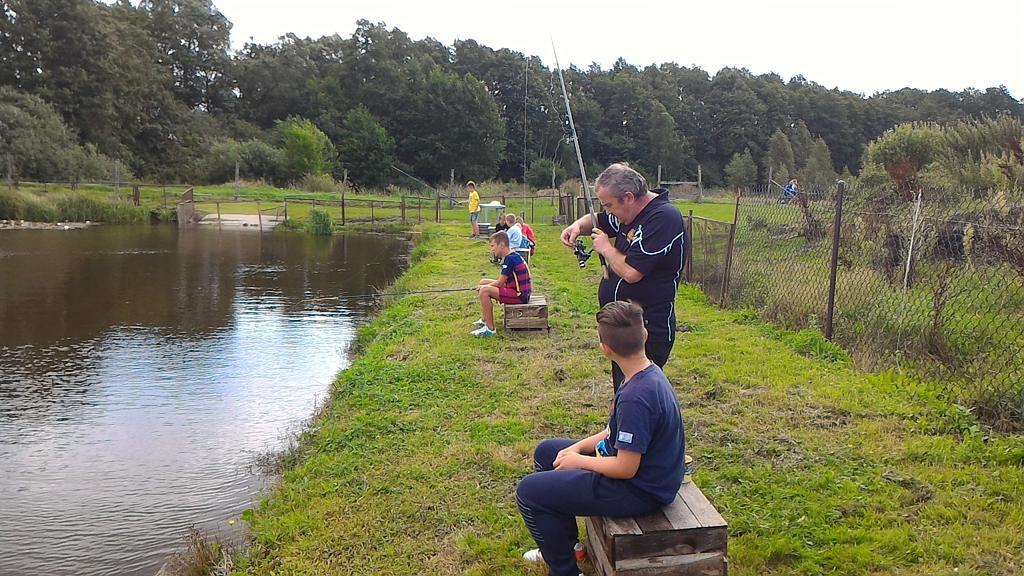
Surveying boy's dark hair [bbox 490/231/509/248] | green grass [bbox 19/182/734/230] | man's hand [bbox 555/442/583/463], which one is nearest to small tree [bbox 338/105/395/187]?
green grass [bbox 19/182/734/230]

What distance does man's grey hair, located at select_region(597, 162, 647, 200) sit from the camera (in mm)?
3846

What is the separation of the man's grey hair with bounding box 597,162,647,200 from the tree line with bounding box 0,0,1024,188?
41.0m

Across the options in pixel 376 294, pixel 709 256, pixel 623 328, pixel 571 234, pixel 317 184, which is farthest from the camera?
pixel 317 184

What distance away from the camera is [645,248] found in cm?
385

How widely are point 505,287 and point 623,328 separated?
17.9ft

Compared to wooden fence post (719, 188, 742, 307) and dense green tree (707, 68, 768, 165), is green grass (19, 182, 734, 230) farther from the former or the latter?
dense green tree (707, 68, 768, 165)

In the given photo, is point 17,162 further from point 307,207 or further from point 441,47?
point 441,47

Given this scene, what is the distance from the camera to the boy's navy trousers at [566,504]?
3.03 meters

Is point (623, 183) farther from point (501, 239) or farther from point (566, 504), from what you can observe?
point (501, 239)

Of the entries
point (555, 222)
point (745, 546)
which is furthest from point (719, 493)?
point (555, 222)

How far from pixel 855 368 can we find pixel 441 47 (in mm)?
73142

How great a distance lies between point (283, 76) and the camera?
63.0m

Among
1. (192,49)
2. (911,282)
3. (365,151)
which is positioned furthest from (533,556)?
(192,49)

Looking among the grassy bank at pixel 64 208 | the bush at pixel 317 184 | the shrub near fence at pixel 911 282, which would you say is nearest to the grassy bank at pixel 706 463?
the shrub near fence at pixel 911 282
